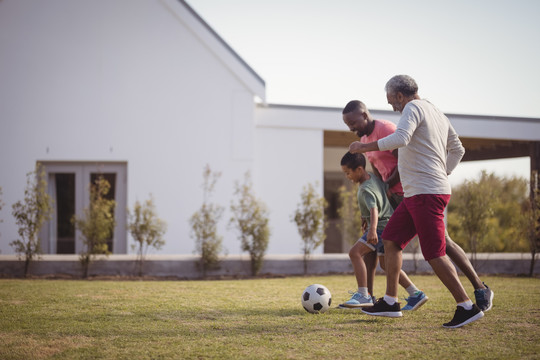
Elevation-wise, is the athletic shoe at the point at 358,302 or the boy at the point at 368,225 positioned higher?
the boy at the point at 368,225

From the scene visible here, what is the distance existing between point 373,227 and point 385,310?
2.72 feet

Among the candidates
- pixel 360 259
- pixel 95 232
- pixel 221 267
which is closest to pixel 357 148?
pixel 360 259

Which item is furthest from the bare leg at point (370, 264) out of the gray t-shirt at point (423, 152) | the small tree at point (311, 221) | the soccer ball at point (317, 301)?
the small tree at point (311, 221)

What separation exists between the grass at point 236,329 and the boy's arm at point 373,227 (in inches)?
28.8

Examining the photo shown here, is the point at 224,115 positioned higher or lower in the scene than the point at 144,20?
lower

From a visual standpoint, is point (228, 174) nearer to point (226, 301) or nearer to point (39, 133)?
point (39, 133)

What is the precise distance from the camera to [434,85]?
37.9 ft

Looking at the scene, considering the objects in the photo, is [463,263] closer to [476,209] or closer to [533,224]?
[476,209]

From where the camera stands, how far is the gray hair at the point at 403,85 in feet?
15.6

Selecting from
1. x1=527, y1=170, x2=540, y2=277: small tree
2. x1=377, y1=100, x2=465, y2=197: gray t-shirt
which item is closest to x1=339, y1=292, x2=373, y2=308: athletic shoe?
x1=377, y1=100, x2=465, y2=197: gray t-shirt

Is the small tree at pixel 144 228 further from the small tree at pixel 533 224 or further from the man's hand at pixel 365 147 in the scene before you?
the small tree at pixel 533 224

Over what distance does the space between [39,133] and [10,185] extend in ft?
4.56

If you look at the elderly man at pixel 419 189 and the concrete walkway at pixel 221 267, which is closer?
the elderly man at pixel 419 189

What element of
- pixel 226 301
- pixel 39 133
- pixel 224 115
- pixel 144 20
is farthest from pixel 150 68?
pixel 226 301
